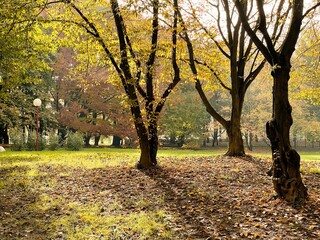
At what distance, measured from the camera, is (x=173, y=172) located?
9172mm

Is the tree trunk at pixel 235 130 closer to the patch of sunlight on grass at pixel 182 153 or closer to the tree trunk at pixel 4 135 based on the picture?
the patch of sunlight on grass at pixel 182 153

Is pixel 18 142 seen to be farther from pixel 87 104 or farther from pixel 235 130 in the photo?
pixel 235 130

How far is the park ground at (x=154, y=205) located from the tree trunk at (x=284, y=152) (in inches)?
9.8

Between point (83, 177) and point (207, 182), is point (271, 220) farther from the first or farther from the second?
point (83, 177)

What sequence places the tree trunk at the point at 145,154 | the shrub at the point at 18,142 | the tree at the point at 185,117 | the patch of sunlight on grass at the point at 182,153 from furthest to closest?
the tree at the point at 185,117 < the shrub at the point at 18,142 < the patch of sunlight on grass at the point at 182,153 < the tree trunk at the point at 145,154

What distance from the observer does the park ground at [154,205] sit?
5.05m

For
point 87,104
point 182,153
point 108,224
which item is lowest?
point 108,224

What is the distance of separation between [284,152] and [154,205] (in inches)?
103

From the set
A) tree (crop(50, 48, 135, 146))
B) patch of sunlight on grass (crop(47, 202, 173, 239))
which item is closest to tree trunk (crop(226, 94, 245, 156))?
patch of sunlight on grass (crop(47, 202, 173, 239))

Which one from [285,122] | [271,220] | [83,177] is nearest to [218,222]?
[271,220]

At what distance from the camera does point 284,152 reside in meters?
A: 6.23

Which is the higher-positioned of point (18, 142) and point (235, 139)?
point (235, 139)

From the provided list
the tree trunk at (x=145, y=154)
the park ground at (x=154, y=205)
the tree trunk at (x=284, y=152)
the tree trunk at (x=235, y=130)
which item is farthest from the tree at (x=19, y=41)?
the tree trunk at (x=235, y=130)

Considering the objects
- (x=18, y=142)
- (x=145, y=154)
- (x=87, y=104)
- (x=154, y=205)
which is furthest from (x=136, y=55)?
(x=87, y=104)
